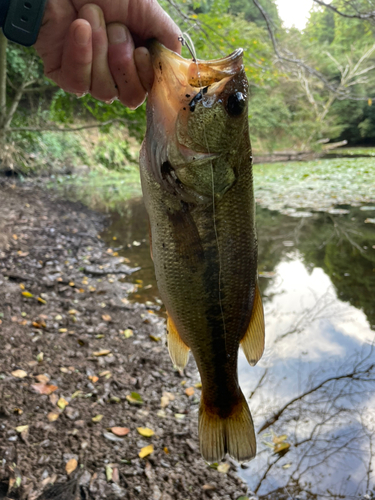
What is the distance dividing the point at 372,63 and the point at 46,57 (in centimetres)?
2790

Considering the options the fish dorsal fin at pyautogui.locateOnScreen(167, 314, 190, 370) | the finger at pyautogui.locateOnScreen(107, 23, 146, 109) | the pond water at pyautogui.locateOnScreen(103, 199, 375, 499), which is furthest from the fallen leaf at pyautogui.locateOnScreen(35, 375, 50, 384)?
the finger at pyautogui.locateOnScreen(107, 23, 146, 109)

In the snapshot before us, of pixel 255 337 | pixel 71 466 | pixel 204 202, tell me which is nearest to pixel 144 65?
pixel 204 202

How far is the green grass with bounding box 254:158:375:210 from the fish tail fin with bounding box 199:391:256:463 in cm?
938

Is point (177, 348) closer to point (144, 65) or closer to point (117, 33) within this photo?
point (144, 65)

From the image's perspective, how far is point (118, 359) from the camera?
3.92 meters

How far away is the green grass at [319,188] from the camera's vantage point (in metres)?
11.1

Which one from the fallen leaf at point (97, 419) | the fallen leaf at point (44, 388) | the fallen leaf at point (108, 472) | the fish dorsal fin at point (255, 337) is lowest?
the fallen leaf at point (108, 472)

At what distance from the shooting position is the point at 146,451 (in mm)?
2814

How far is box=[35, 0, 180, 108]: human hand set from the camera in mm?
1605

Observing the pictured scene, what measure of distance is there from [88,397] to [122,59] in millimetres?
2752

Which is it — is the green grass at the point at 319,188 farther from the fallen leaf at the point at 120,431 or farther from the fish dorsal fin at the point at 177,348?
the fish dorsal fin at the point at 177,348

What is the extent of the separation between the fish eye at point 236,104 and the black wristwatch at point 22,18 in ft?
2.98

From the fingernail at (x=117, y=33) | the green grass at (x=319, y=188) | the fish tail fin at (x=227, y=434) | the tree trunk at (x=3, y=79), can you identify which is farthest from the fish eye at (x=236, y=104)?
the green grass at (x=319, y=188)

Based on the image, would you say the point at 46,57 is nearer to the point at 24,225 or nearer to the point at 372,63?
the point at 24,225
